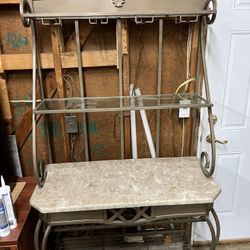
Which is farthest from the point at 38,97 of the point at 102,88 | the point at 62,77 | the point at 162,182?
the point at 162,182

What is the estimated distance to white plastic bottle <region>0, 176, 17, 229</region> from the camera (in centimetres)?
113

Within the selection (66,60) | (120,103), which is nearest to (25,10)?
(66,60)

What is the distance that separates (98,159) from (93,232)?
1.73 feet

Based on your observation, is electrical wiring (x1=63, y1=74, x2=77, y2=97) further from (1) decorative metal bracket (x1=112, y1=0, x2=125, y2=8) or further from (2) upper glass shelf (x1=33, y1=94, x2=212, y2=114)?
(1) decorative metal bracket (x1=112, y1=0, x2=125, y2=8)

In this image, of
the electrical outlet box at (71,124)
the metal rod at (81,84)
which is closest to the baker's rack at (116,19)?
the metal rod at (81,84)

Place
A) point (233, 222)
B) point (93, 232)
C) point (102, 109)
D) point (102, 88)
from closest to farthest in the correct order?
point (102, 109), point (102, 88), point (93, 232), point (233, 222)

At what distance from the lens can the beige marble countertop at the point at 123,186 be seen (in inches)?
43.6

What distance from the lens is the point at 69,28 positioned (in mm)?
1370

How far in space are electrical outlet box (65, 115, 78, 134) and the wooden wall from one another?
5 centimetres

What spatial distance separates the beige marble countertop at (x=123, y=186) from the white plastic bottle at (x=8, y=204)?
0.36 ft

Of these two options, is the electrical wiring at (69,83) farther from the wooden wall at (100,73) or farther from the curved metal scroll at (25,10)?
the curved metal scroll at (25,10)

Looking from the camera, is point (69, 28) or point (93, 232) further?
point (93, 232)

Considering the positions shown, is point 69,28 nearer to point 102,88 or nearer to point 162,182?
point 102,88

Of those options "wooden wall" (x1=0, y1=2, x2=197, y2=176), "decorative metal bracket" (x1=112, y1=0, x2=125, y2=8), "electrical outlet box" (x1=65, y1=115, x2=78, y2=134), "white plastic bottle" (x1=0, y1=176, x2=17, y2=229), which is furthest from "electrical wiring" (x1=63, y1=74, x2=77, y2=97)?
"white plastic bottle" (x1=0, y1=176, x2=17, y2=229)
